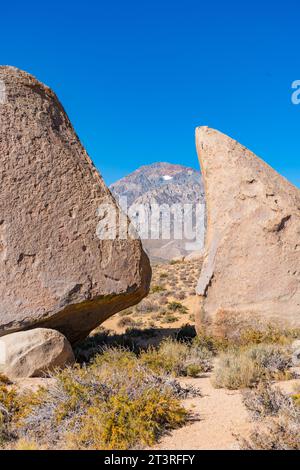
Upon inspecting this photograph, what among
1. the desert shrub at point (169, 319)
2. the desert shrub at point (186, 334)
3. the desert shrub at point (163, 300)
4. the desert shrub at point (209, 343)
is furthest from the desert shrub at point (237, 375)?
the desert shrub at point (163, 300)

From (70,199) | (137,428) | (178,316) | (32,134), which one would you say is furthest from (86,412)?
(178,316)

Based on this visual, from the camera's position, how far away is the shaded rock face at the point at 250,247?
8.47 metres

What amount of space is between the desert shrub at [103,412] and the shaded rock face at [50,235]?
6.87 feet

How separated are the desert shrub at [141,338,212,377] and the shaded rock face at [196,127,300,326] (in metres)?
1.28

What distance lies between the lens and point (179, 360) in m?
6.88

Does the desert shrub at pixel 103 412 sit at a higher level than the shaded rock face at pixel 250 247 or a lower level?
lower

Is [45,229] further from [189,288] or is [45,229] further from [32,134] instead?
[189,288]

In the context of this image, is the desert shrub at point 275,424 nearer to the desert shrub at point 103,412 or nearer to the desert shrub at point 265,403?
the desert shrub at point 265,403

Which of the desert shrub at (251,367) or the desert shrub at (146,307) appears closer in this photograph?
the desert shrub at (251,367)

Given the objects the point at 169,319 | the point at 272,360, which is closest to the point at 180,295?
the point at 169,319

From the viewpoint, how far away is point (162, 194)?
18975cm

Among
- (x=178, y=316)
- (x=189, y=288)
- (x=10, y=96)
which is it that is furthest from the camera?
(x=189, y=288)

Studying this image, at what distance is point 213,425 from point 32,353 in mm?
3056

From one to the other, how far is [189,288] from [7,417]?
14927 mm
